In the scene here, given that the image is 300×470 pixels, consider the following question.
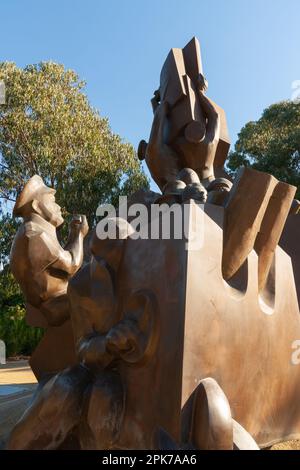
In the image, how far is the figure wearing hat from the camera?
3643mm

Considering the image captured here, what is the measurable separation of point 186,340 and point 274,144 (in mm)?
16110

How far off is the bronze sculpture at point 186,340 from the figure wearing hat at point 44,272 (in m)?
1.05

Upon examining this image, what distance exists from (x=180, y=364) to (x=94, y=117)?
605 inches

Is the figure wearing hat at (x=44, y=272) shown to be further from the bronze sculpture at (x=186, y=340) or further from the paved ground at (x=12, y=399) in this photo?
the bronze sculpture at (x=186, y=340)

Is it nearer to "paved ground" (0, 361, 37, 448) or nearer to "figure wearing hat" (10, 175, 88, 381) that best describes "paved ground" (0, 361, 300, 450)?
"paved ground" (0, 361, 37, 448)

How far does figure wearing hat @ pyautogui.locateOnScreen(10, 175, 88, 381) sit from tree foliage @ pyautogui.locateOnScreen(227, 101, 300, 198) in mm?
13499

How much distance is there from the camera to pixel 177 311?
Answer: 89.4 inches

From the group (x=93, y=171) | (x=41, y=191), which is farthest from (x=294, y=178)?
(x=41, y=191)

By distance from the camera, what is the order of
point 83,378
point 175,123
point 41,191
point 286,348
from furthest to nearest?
point 175,123 < point 41,191 < point 286,348 < point 83,378

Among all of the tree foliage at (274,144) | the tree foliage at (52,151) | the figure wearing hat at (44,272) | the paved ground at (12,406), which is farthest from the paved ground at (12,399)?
the tree foliage at (274,144)

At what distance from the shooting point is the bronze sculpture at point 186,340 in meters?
2.21

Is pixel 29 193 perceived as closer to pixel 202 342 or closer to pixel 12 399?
pixel 202 342

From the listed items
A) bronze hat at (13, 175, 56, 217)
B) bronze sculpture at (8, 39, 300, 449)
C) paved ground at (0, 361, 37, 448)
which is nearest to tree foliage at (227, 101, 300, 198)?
paved ground at (0, 361, 37, 448)

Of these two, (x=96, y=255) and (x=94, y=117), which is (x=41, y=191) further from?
(x=94, y=117)
